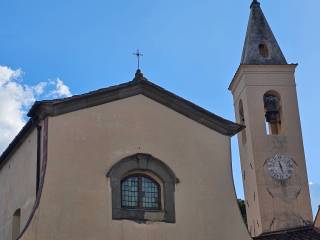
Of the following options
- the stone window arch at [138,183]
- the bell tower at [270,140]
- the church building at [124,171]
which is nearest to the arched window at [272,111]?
the bell tower at [270,140]

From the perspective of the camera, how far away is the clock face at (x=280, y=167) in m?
22.3

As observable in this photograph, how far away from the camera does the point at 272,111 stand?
23.7 meters

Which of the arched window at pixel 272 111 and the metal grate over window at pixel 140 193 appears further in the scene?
the arched window at pixel 272 111

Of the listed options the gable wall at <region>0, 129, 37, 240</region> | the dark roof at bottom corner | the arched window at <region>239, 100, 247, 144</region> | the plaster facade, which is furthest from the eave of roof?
the arched window at <region>239, 100, 247, 144</region>

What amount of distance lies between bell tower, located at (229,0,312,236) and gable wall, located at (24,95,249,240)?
26.3 ft

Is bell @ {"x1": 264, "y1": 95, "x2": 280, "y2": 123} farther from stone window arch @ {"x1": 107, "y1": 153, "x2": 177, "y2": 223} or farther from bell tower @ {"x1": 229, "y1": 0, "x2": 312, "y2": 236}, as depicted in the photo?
stone window arch @ {"x1": 107, "y1": 153, "x2": 177, "y2": 223}

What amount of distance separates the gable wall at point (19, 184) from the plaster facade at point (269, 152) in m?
9.32

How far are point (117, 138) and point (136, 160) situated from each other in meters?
0.64

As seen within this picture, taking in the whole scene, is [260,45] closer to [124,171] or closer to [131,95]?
[131,95]

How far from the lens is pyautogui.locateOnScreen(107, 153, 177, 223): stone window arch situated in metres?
12.9

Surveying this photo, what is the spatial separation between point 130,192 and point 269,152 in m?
A: 10.5

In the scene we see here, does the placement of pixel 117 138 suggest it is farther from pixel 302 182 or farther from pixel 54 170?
pixel 302 182

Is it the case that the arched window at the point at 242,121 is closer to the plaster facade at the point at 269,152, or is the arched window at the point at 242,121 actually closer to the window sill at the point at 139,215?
the plaster facade at the point at 269,152

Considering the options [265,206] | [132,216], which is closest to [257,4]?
[265,206]
